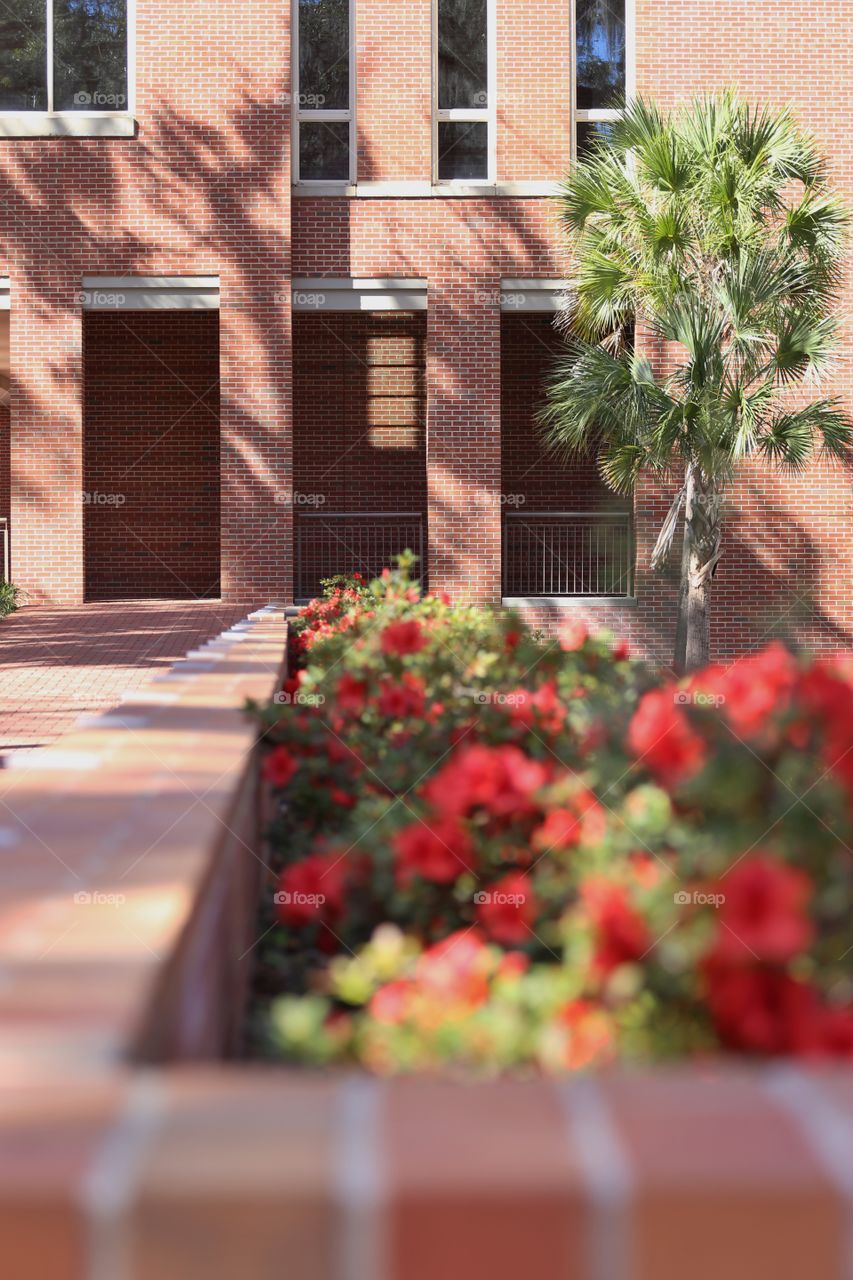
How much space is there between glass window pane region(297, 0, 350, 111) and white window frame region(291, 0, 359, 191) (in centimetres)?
10

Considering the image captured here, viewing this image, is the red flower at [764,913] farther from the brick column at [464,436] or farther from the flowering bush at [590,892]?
the brick column at [464,436]

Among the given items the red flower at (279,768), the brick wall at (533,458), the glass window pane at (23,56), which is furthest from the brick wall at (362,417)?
the red flower at (279,768)

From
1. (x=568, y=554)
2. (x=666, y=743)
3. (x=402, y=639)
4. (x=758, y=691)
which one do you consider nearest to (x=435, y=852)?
(x=666, y=743)

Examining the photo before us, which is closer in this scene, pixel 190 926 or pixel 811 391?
pixel 190 926

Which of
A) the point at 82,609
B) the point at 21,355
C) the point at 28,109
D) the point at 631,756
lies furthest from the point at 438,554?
the point at 631,756

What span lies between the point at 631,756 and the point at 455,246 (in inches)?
644

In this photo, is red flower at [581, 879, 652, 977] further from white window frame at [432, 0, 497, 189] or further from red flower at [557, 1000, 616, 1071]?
white window frame at [432, 0, 497, 189]

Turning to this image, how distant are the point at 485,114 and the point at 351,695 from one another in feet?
52.1

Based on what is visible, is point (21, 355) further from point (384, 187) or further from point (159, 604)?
point (384, 187)

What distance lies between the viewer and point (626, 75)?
1794 centimetres

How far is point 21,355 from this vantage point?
17.4 meters

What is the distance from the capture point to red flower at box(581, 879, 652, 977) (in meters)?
1.54

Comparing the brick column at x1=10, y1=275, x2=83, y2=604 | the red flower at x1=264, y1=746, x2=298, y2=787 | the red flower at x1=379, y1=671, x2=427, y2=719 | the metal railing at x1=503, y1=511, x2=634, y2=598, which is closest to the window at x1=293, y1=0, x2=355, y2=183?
the brick column at x1=10, y1=275, x2=83, y2=604

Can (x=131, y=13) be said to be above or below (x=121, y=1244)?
above
